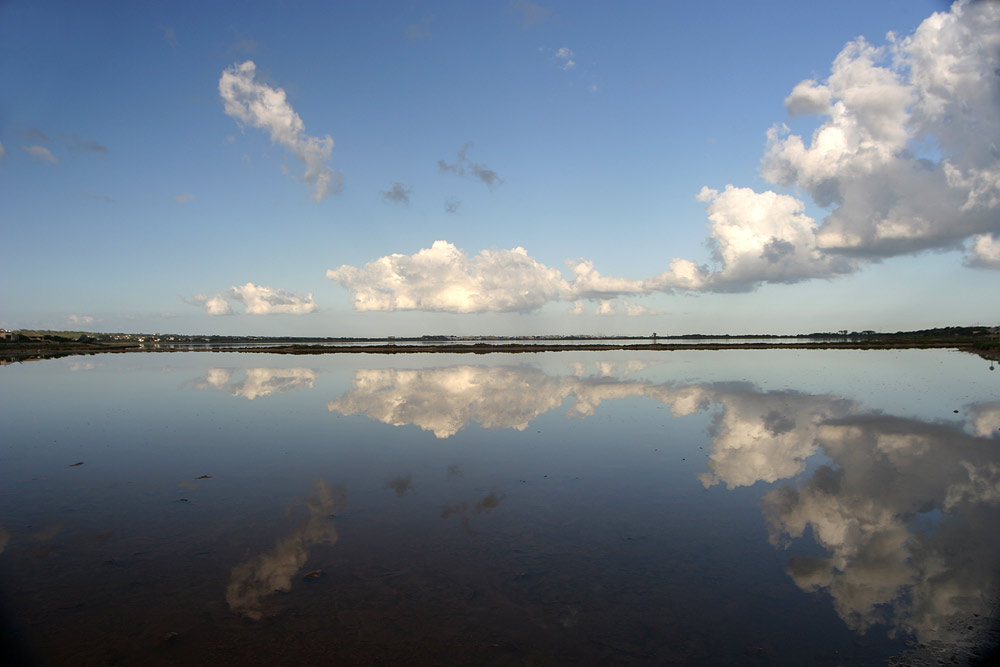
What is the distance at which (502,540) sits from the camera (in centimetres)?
1016

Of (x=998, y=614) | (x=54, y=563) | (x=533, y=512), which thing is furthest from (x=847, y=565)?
(x=54, y=563)

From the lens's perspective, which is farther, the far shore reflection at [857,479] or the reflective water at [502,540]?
the far shore reflection at [857,479]

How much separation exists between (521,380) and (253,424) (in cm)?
2261

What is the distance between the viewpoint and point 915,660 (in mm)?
6332

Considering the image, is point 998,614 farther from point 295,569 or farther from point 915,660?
point 295,569

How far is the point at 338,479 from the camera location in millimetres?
14359

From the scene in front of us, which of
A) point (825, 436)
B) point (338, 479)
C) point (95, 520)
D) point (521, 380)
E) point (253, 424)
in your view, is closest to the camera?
point (95, 520)

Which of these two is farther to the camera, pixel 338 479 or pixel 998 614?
pixel 338 479

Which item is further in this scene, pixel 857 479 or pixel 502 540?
pixel 857 479

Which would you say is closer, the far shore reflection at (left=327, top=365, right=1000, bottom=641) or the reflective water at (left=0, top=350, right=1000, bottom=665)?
the reflective water at (left=0, top=350, right=1000, bottom=665)

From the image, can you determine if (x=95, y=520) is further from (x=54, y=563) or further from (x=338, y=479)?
(x=338, y=479)

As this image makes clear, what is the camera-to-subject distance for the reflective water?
22.8 feet

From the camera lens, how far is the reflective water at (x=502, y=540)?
22.8 ft

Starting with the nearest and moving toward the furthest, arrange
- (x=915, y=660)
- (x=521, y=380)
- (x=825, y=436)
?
1. (x=915, y=660)
2. (x=825, y=436)
3. (x=521, y=380)
